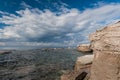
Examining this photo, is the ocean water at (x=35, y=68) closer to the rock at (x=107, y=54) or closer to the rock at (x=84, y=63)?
the rock at (x=84, y=63)

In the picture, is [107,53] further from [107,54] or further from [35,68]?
[35,68]

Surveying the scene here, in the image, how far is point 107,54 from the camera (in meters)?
12.4

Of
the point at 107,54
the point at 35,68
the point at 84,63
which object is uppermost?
the point at 107,54

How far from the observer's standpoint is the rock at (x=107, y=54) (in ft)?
38.2

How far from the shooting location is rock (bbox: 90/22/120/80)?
11.6 meters

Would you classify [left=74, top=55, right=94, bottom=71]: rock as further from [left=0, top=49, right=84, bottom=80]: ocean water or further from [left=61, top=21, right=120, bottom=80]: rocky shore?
[left=61, top=21, right=120, bottom=80]: rocky shore

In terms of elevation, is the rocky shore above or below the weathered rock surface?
above

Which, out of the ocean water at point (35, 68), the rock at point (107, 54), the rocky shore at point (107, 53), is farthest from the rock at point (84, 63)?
the rock at point (107, 54)

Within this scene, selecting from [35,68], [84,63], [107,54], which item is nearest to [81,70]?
[84,63]

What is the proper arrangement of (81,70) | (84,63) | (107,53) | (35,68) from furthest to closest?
1. (35,68)
2. (84,63)
3. (81,70)
4. (107,53)

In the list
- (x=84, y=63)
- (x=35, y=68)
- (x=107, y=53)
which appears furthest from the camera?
(x=35, y=68)

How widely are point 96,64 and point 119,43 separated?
299 cm

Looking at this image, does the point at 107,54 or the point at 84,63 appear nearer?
the point at 107,54

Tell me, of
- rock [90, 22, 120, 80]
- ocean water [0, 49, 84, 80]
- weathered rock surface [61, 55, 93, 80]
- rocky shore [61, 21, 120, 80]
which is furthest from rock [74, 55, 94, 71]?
rock [90, 22, 120, 80]
